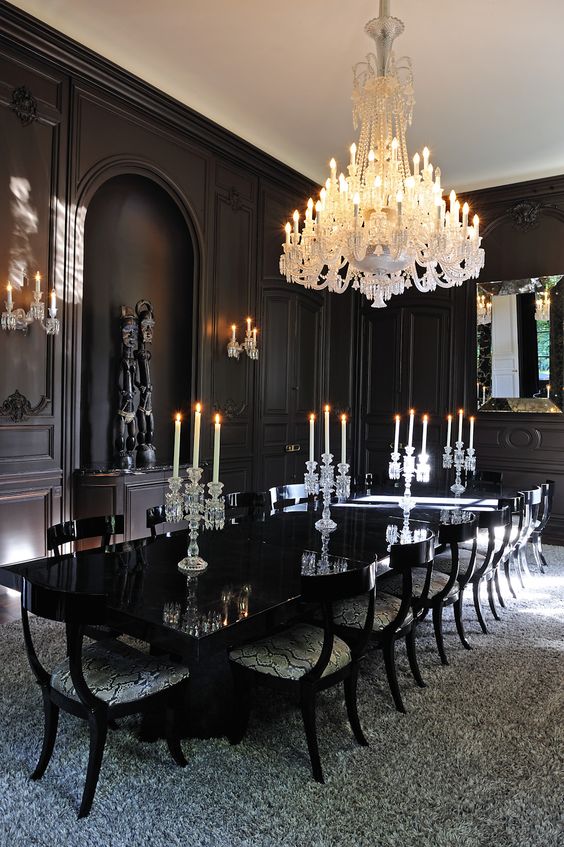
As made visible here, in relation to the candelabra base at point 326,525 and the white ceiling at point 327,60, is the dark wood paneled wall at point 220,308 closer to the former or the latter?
the white ceiling at point 327,60

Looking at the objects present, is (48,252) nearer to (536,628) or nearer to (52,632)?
(52,632)

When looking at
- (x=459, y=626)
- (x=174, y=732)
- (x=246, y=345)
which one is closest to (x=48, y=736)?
(x=174, y=732)

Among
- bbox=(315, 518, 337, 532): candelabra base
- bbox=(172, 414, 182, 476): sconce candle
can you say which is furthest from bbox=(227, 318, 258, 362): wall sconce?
bbox=(172, 414, 182, 476): sconce candle

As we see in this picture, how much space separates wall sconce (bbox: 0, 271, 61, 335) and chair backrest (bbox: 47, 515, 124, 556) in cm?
166

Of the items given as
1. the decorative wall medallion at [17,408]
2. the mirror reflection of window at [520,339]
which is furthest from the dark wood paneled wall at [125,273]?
the mirror reflection of window at [520,339]

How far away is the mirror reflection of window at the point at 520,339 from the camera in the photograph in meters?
6.18

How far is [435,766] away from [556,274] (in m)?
5.41

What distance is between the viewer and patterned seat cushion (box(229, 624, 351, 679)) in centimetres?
216

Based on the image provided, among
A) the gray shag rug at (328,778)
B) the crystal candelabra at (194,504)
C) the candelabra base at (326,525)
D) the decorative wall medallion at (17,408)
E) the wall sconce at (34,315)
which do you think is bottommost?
the gray shag rug at (328,778)

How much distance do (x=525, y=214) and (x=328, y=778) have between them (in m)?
5.99

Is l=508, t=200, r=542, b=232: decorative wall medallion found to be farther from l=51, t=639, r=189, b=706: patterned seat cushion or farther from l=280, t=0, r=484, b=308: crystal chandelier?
l=51, t=639, r=189, b=706: patterned seat cushion

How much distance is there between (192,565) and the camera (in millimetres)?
2363

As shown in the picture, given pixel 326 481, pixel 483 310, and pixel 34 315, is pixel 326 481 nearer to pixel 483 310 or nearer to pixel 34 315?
pixel 34 315

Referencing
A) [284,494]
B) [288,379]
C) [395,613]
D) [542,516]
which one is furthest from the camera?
[288,379]
